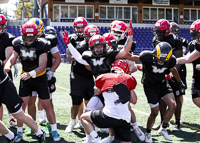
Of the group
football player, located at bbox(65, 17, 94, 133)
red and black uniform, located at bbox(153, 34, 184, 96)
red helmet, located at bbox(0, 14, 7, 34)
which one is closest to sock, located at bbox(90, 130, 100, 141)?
football player, located at bbox(65, 17, 94, 133)

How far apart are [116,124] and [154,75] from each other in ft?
4.66

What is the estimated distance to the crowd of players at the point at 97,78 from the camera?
3455 millimetres

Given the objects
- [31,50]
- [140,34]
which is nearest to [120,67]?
[31,50]

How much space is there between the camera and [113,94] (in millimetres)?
3418

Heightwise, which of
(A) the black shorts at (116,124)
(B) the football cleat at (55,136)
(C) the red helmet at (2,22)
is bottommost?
(B) the football cleat at (55,136)

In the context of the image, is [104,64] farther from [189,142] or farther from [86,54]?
[189,142]

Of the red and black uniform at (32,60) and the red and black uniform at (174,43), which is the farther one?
the red and black uniform at (174,43)

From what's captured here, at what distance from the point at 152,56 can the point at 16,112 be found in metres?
2.17

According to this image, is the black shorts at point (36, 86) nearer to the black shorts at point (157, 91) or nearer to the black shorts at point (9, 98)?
the black shorts at point (9, 98)


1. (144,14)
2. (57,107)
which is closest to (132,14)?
(144,14)

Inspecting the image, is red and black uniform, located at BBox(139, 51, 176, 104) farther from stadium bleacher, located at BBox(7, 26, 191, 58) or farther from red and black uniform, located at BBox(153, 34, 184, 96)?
stadium bleacher, located at BBox(7, 26, 191, 58)

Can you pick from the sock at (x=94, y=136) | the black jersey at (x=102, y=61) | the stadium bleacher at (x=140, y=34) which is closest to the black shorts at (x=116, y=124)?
the sock at (x=94, y=136)

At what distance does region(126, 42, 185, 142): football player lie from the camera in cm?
420

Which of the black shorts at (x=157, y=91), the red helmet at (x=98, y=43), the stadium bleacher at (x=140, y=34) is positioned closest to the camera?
the red helmet at (x=98, y=43)
